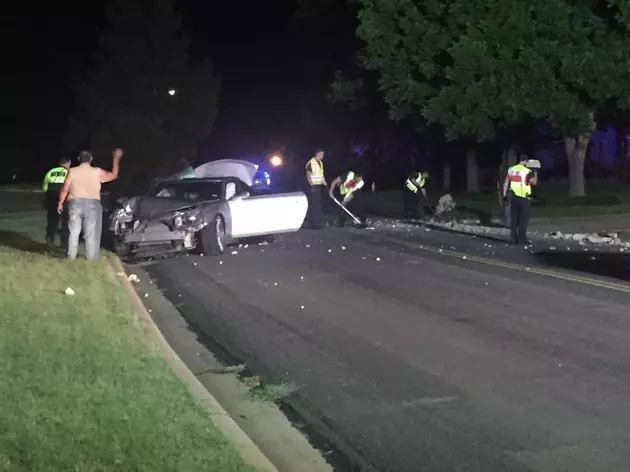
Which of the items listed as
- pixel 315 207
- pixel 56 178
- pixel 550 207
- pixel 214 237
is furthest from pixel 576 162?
pixel 56 178

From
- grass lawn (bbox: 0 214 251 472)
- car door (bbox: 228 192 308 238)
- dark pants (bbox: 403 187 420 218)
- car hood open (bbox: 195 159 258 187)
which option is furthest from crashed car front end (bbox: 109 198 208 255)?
car hood open (bbox: 195 159 258 187)

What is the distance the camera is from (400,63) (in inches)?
1108

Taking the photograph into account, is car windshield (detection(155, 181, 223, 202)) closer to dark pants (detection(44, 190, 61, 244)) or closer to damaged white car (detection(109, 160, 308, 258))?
damaged white car (detection(109, 160, 308, 258))

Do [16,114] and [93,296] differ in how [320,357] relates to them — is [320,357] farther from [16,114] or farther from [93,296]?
[16,114]

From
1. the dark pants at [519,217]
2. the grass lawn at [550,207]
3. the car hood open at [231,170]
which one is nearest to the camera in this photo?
the dark pants at [519,217]

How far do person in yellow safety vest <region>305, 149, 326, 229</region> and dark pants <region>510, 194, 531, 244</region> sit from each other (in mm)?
4631

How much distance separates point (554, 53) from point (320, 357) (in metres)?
16.3

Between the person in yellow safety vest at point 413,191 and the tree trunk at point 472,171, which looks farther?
the tree trunk at point 472,171

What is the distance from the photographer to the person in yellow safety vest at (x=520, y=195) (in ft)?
58.3

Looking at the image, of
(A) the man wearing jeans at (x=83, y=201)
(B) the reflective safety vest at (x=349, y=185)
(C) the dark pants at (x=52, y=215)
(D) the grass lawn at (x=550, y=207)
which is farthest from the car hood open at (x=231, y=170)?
(A) the man wearing jeans at (x=83, y=201)

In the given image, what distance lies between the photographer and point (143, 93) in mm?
49844

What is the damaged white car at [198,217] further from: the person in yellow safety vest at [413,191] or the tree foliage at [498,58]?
the tree foliage at [498,58]

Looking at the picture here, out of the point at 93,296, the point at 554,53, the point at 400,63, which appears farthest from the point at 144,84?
the point at 93,296

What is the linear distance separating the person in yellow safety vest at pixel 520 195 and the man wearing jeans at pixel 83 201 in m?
7.45
